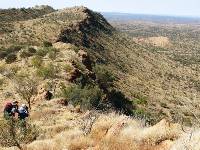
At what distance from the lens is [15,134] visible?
12.8 metres

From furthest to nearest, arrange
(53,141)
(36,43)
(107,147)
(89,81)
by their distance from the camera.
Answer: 1. (36,43)
2. (89,81)
3. (53,141)
4. (107,147)

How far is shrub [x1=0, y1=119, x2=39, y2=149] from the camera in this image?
12.3 meters

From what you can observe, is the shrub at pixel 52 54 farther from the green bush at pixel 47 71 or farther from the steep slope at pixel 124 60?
the steep slope at pixel 124 60

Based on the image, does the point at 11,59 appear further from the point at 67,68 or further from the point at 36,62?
the point at 67,68

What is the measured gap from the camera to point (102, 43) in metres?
86.1

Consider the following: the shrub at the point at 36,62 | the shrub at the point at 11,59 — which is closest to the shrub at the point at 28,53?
the shrub at the point at 11,59

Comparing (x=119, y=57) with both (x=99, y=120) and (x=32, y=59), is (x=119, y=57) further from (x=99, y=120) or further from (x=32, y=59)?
(x=99, y=120)

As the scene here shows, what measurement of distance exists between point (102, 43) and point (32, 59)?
135 feet

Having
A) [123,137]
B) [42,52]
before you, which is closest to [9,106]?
[123,137]

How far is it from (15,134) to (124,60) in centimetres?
6763

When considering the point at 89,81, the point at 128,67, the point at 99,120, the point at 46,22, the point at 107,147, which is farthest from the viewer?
the point at 46,22

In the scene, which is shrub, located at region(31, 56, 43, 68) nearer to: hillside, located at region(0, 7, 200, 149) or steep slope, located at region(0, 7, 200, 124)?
hillside, located at region(0, 7, 200, 149)

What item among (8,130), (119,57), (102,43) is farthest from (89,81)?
(102,43)

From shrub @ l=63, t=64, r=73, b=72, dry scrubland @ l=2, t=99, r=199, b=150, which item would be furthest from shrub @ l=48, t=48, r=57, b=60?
dry scrubland @ l=2, t=99, r=199, b=150
